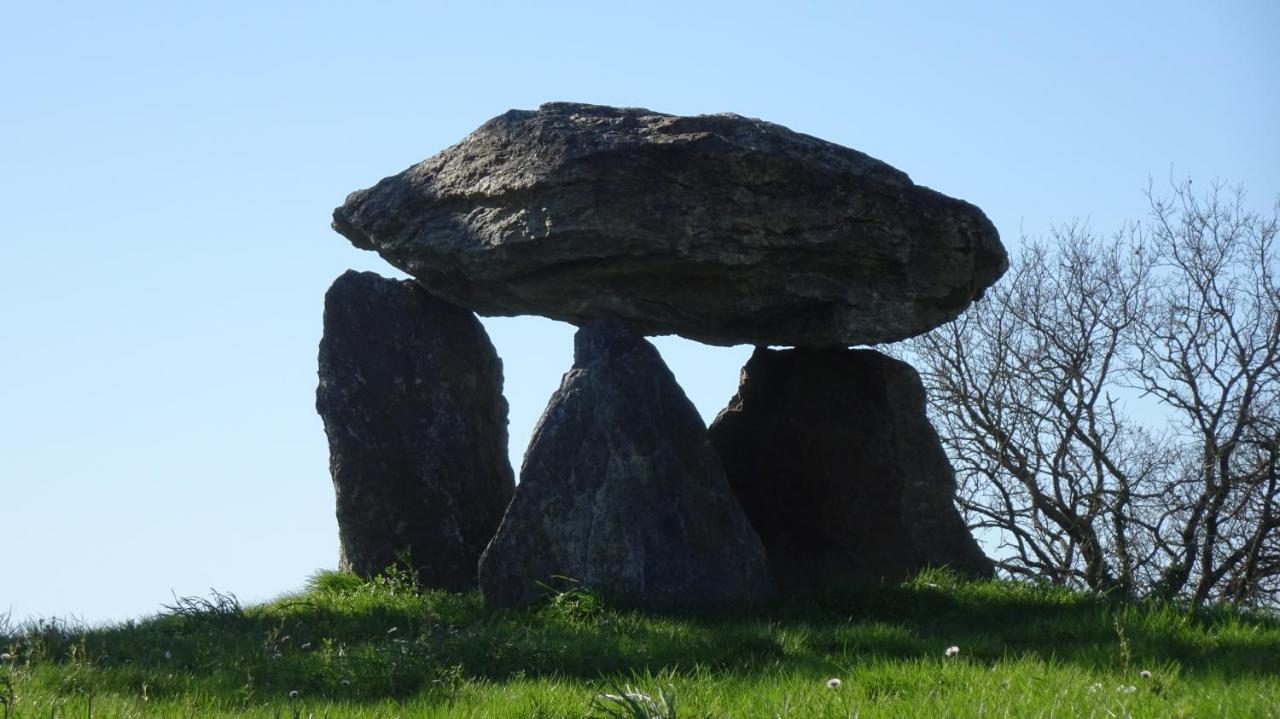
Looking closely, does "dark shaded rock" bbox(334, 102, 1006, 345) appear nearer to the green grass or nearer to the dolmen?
the dolmen

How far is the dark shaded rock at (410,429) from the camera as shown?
11.6m

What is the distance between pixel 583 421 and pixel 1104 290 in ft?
33.1

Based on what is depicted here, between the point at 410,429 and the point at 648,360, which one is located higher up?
the point at 648,360

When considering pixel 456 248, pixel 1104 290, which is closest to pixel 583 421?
pixel 456 248

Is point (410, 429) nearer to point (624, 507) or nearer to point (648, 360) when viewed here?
point (648, 360)

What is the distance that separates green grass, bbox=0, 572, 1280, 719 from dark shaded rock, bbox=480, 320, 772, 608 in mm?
377

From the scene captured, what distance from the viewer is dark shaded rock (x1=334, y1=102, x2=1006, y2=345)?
1069 cm

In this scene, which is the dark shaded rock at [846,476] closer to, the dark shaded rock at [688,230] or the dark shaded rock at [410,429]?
the dark shaded rock at [688,230]

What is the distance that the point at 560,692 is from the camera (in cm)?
646

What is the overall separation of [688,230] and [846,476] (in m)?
2.75

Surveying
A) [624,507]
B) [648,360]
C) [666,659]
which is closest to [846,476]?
[648,360]

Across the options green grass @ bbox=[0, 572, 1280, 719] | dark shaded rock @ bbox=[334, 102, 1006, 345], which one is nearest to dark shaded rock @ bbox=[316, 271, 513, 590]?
dark shaded rock @ bbox=[334, 102, 1006, 345]

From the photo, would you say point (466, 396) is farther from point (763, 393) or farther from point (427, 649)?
point (427, 649)

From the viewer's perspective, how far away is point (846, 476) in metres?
11.9
